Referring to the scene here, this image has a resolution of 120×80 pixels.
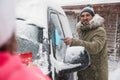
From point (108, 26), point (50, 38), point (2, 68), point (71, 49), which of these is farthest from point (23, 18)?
point (108, 26)

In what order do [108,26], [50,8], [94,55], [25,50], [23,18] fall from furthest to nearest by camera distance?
[108,26], [94,55], [50,8], [23,18], [25,50]

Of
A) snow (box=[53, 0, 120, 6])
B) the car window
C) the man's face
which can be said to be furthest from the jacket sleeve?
snow (box=[53, 0, 120, 6])

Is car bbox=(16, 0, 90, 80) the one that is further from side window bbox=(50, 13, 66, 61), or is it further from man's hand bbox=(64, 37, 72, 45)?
man's hand bbox=(64, 37, 72, 45)

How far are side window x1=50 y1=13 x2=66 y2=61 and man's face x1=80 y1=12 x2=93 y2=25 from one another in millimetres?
865

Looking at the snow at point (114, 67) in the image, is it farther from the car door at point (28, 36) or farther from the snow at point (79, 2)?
the car door at point (28, 36)

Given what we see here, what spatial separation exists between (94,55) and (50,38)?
1.32 meters

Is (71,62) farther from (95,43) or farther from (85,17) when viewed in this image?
(85,17)

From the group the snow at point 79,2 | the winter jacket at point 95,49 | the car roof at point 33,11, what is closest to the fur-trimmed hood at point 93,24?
the winter jacket at point 95,49

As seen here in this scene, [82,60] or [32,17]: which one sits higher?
[32,17]

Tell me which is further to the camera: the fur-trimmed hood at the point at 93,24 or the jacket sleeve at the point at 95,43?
the fur-trimmed hood at the point at 93,24

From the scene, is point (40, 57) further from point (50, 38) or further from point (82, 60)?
point (82, 60)

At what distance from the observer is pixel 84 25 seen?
4352mm

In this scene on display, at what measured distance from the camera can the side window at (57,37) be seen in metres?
3.12

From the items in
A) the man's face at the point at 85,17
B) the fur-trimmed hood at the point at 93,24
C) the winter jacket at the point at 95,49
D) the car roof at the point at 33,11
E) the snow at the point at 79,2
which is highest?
the snow at the point at 79,2
